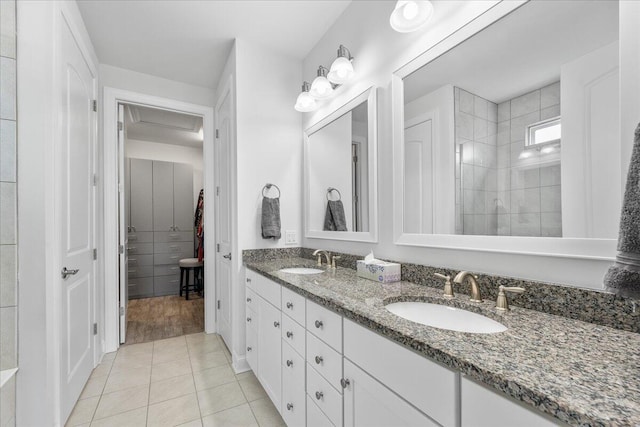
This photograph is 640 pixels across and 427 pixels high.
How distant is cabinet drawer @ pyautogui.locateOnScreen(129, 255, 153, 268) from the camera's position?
4.14m

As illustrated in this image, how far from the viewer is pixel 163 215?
4.38 m

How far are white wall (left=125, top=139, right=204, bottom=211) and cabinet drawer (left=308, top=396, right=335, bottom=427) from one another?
410cm

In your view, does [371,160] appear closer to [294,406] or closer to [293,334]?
[293,334]

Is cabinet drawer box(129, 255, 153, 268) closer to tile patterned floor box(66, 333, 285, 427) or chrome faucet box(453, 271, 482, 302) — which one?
tile patterned floor box(66, 333, 285, 427)

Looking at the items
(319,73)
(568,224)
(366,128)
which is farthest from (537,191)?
(319,73)

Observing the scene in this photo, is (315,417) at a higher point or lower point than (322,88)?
lower

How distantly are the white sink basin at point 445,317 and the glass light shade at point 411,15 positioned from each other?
1209 millimetres

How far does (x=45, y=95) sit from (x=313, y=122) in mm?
1566

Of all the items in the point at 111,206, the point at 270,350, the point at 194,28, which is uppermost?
the point at 194,28

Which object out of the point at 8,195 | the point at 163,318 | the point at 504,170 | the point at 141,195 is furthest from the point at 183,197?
the point at 504,170

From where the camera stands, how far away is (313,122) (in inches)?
89.9

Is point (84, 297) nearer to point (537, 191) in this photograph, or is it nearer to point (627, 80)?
point (537, 191)

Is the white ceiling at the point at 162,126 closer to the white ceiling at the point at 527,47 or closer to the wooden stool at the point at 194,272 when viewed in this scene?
the wooden stool at the point at 194,272

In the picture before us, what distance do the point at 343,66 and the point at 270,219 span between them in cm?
117
